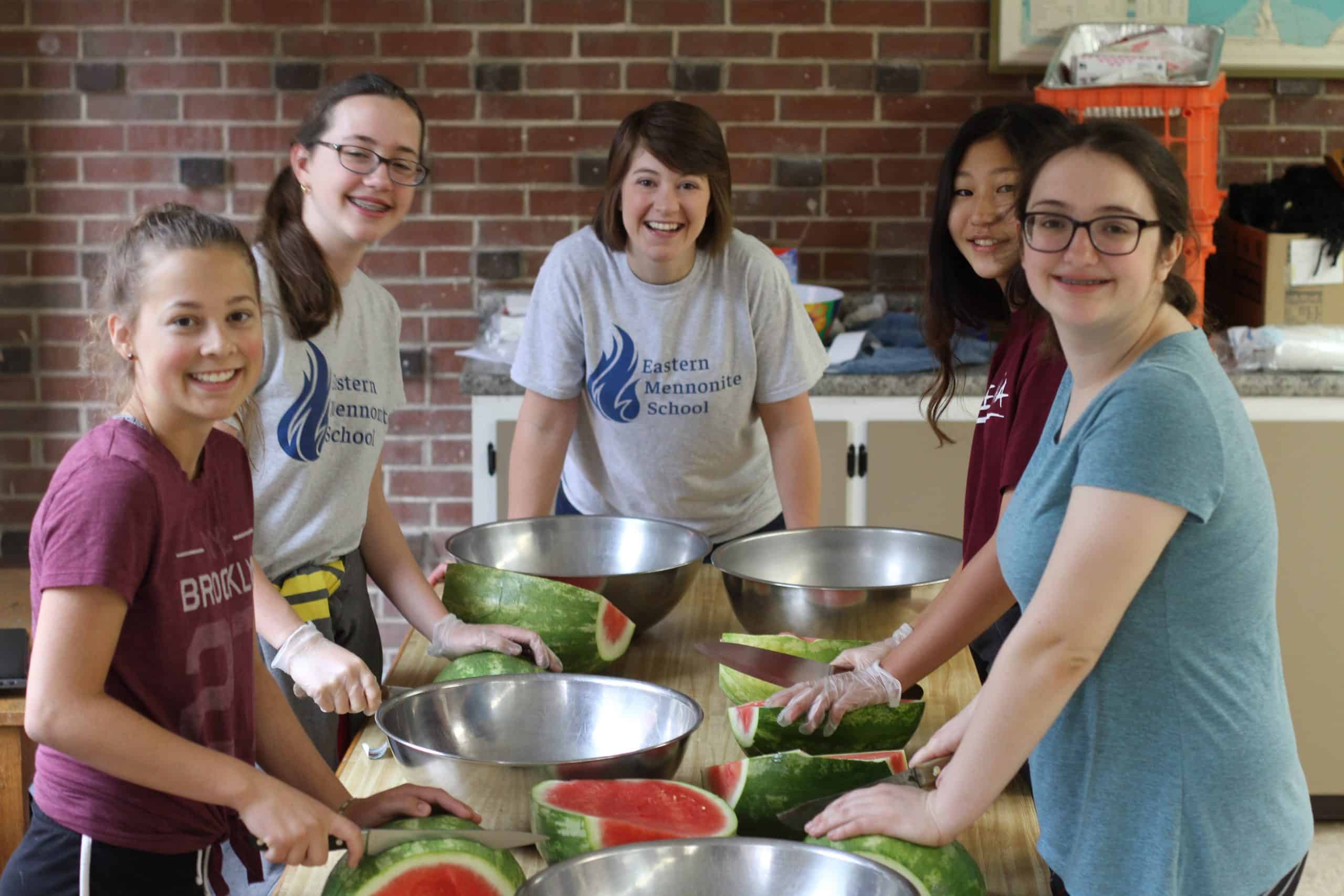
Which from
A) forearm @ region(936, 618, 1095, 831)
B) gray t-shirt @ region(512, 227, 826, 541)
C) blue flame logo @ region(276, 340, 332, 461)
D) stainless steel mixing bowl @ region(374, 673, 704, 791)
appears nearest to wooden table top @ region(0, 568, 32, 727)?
blue flame logo @ region(276, 340, 332, 461)

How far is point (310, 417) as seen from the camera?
5.92 feet

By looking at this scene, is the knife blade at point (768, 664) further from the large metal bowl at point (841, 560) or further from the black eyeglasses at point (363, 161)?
the black eyeglasses at point (363, 161)

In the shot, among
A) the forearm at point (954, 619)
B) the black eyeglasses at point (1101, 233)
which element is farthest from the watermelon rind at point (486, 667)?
the black eyeglasses at point (1101, 233)

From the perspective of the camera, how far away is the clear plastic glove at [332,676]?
1476 mm

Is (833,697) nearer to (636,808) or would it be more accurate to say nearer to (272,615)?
(636,808)

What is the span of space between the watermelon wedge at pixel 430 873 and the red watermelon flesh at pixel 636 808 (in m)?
0.08

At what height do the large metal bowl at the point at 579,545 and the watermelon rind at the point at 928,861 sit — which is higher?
the large metal bowl at the point at 579,545

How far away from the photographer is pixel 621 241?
2312mm

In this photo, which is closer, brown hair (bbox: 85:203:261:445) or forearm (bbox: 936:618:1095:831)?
forearm (bbox: 936:618:1095:831)

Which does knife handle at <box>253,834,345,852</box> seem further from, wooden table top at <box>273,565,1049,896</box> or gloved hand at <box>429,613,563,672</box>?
gloved hand at <box>429,613,563,672</box>

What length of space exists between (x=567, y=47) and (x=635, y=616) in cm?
220

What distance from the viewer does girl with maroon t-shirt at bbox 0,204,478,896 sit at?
112cm

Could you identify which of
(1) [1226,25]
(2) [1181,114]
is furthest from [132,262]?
(1) [1226,25]

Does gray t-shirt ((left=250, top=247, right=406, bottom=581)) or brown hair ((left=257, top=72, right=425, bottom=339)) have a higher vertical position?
brown hair ((left=257, top=72, right=425, bottom=339))
